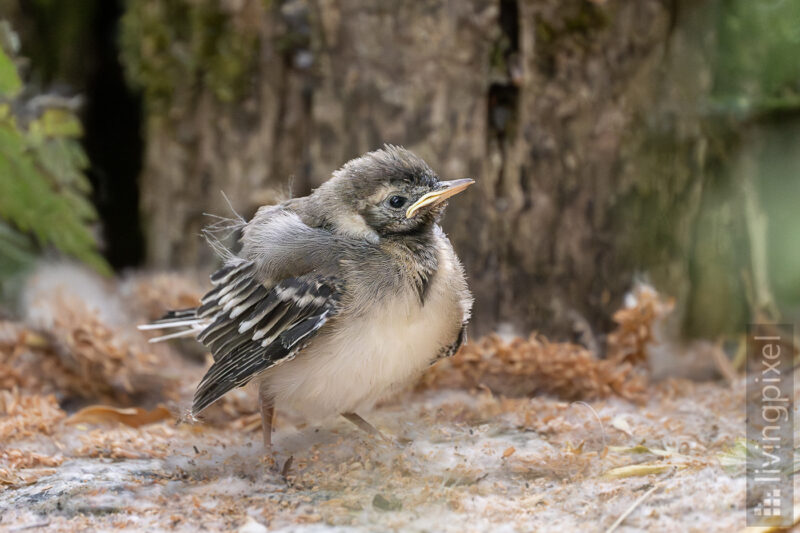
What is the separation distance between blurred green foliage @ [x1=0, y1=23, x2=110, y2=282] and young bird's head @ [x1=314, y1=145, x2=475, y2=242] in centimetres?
210

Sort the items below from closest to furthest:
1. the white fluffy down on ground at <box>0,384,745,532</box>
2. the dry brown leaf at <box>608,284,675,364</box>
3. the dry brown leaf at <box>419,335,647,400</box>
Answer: the white fluffy down on ground at <box>0,384,745,532</box> → the dry brown leaf at <box>419,335,647,400</box> → the dry brown leaf at <box>608,284,675,364</box>

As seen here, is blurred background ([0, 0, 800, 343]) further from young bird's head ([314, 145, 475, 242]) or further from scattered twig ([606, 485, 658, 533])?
scattered twig ([606, 485, 658, 533])

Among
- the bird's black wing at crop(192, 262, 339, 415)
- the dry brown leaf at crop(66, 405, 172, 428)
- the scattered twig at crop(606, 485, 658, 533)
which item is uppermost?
the bird's black wing at crop(192, 262, 339, 415)

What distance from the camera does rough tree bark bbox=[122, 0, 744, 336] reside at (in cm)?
433

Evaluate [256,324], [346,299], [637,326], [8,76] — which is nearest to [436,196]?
[346,299]

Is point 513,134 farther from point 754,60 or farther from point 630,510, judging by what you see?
point 630,510

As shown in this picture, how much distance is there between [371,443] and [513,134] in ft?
6.58

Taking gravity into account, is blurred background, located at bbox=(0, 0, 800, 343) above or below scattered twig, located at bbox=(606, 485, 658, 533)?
above

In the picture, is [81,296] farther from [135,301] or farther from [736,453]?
[736,453]

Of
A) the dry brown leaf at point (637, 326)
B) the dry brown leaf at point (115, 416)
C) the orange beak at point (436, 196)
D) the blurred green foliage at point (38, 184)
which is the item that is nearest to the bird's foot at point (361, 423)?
the orange beak at point (436, 196)

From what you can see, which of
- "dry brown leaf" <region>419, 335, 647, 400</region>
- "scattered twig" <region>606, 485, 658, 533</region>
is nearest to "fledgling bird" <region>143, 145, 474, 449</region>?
"dry brown leaf" <region>419, 335, 647, 400</region>

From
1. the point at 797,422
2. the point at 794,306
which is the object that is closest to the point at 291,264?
the point at 797,422

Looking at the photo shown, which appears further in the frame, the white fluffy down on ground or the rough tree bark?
the rough tree bark

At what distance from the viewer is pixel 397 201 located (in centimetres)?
322
